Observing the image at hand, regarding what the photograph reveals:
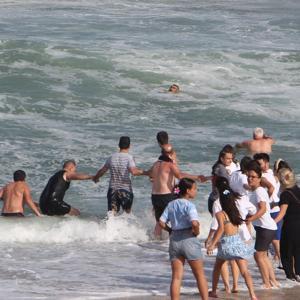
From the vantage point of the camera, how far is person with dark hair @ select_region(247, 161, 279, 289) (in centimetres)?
1087

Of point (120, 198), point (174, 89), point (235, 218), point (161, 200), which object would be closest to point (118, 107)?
point (174, 89)

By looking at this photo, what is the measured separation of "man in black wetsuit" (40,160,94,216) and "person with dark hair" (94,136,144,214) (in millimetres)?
332

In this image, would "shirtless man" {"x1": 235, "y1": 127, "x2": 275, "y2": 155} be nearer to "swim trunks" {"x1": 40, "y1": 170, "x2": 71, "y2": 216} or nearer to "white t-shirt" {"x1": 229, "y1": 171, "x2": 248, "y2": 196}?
"swim trunks" {"x1": 40, "y1": 170, "x2": 71, "y2": 216}

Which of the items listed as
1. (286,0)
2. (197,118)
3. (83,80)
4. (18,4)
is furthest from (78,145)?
(286,0)

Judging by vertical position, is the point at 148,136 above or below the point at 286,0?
below

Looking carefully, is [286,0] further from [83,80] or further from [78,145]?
[78,145]

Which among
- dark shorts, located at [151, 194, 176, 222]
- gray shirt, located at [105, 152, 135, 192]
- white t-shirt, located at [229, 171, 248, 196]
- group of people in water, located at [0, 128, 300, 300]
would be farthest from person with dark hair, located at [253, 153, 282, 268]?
gray shirt, located at [105, 152, 135, 192]

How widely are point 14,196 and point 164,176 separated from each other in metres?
2.39

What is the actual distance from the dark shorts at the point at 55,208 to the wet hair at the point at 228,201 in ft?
16.4

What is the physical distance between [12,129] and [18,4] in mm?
20610

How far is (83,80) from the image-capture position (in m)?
27.8

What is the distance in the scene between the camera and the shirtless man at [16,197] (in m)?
14.7

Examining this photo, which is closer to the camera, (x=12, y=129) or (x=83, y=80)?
(x=12, y=129)

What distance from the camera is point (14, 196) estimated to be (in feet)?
48.2
